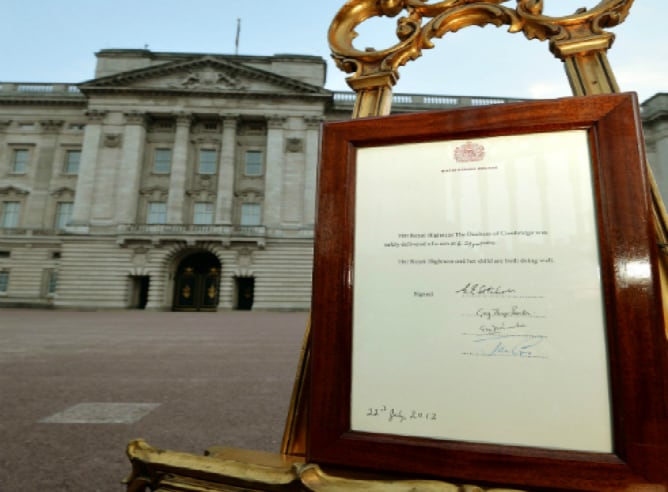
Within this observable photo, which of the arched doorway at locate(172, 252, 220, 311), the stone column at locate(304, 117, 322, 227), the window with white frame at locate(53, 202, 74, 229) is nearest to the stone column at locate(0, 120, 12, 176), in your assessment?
the window with white frame at locate(53, 202, 74, 229)

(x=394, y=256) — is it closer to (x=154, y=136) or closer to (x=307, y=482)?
(x=307, y=482)

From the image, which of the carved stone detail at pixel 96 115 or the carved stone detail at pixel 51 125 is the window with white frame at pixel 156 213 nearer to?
the carved stone detail at pixel 96 115

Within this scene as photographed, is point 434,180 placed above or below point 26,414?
above

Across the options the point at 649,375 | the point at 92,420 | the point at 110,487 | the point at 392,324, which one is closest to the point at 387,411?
the point at 392,324

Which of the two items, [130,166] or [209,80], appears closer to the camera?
[130,166]

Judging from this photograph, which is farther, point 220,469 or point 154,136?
point 154,136

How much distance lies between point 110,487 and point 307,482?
144cm

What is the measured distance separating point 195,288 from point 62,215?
11954 mm

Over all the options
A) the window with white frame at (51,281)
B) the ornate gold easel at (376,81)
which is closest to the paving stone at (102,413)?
the ornate gold easel at (376,81)

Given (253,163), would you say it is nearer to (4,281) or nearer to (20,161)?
(20,161)

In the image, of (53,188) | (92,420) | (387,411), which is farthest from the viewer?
(53,188)

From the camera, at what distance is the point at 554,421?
36.6 inches

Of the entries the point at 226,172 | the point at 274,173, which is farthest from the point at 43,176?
the point at 274,173

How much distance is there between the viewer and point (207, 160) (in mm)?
29078
